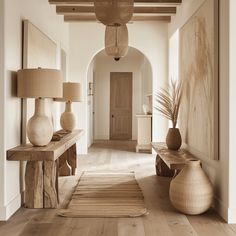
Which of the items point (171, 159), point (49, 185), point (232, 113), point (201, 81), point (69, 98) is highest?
point (201, 81)

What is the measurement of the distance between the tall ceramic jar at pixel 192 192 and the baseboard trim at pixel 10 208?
1610mm

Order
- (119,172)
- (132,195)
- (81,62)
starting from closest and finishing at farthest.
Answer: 1. (132,195)
2. (119,172)
3. (81,62)

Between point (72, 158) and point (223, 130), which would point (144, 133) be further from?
point (223, 130)

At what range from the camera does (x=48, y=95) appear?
3.41 m

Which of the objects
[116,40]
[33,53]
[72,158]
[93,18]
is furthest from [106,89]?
[33,53]

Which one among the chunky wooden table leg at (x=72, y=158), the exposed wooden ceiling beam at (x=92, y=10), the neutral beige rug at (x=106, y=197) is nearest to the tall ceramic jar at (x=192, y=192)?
the neutral beige rug at (x=106, y=197)

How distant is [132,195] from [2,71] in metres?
2.06

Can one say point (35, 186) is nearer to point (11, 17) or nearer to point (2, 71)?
point (2, 71)

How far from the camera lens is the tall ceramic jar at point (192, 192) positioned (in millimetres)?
3291

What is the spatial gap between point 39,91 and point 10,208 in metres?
1.18

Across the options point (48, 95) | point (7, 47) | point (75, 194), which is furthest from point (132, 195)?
point (7, 47)

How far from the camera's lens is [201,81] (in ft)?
13.2

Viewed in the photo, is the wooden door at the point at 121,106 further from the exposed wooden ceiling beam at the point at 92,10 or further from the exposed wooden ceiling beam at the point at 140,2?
the exposed wooden ceiling beam at the point at 140,2

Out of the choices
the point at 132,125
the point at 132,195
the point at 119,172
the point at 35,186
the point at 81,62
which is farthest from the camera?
the point at 132,125
